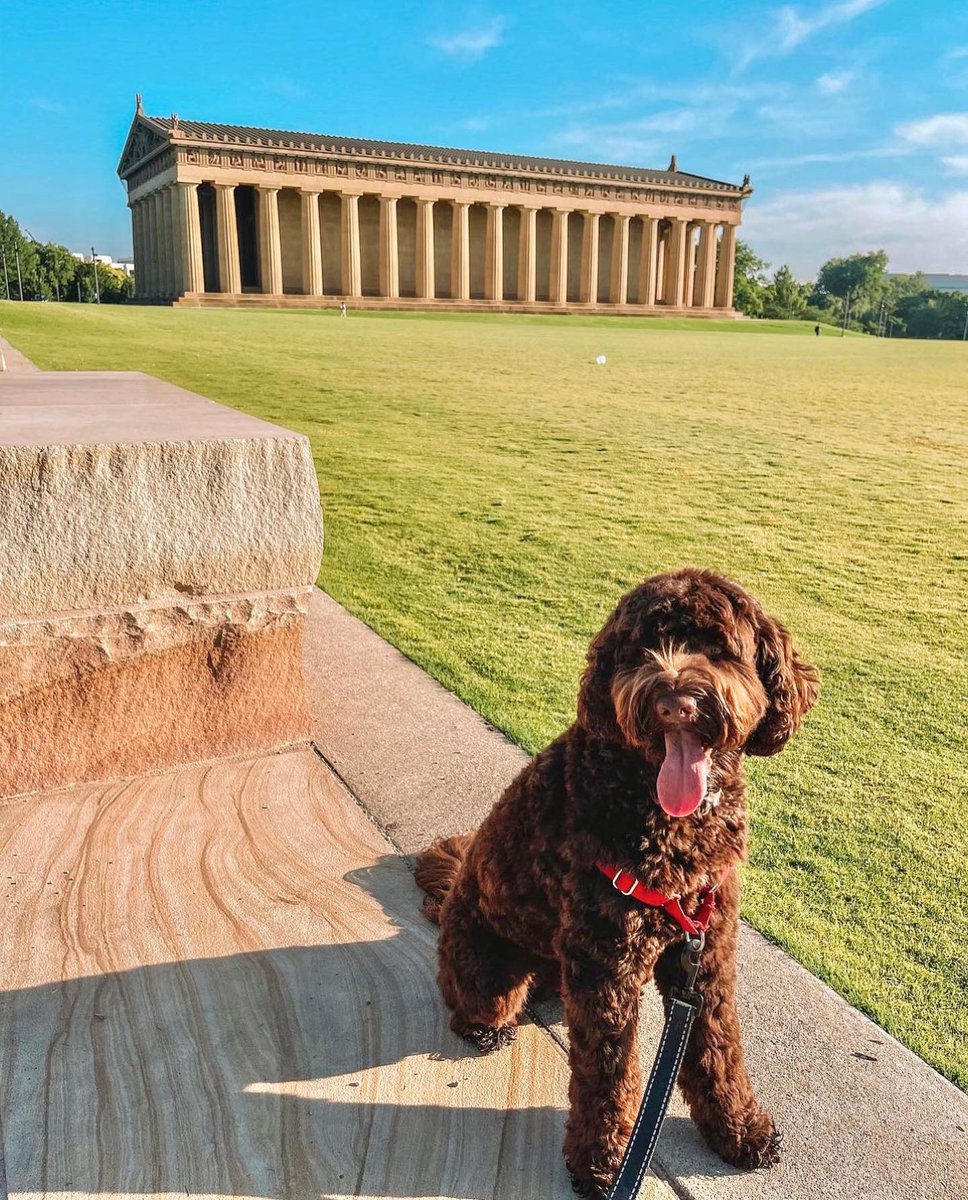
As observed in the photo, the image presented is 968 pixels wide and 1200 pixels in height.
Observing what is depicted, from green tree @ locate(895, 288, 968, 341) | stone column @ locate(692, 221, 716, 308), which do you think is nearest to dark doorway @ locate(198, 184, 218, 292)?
stone column @ locate(692, 221, 716, 308)

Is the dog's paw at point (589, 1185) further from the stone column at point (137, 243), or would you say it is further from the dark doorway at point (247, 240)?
the stone column at point (137, 243)

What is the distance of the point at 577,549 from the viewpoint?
27.0ft

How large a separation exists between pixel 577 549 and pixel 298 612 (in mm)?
4250

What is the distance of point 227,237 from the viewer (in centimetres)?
7325

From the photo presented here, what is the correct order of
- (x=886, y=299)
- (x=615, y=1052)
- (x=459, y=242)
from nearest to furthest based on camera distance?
(x=615, y=1052), (x=459, y=242), (x=886, y=299)

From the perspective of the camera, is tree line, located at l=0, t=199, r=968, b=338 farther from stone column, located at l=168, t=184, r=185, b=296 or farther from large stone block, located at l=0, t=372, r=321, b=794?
large stone block, located at l=0, t=372, r=321, b=794

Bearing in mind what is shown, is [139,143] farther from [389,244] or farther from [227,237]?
[389,244]

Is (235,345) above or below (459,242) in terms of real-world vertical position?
below

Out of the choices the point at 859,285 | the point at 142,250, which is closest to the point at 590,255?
the point at 142,250

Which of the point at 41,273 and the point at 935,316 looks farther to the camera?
the point at 935,316

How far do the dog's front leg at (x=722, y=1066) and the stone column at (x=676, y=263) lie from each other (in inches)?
3840

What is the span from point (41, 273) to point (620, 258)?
56047mm

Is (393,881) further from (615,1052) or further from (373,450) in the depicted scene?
(373,450)

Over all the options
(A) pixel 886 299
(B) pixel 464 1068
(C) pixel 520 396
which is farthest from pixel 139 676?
(A) pixel 886 299
